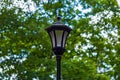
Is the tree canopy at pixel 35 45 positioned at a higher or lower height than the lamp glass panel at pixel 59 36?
lower

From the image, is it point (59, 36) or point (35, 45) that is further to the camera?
point (35, 45)

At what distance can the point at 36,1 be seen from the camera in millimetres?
22031

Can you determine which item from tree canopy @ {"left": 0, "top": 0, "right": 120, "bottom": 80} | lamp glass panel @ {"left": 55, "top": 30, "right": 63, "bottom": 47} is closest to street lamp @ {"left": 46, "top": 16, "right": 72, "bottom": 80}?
lamp glass panel @ {"left": 55, "top": 30, "right": 63, "bottom": 47}

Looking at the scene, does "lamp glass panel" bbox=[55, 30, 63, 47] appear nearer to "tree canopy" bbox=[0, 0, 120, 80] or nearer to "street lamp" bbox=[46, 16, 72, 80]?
"street lamp" bbox=[46, 16, 72, 80]

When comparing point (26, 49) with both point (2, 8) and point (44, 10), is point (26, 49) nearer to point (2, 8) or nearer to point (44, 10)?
point (2, 8)

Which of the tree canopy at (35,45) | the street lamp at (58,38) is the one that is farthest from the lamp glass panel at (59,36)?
the tree canopy at (35,45)

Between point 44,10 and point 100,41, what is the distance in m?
5.54

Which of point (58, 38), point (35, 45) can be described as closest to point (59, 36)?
point (58, 38)

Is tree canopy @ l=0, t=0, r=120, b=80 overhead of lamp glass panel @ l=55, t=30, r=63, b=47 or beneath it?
beneath

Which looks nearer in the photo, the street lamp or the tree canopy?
the street lamp

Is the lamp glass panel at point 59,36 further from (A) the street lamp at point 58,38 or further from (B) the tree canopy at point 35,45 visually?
(B) the tree canopy at point 35,45

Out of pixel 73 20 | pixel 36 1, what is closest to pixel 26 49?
pixel 36 1

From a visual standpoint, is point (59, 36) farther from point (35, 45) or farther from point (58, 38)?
point (35, 45)

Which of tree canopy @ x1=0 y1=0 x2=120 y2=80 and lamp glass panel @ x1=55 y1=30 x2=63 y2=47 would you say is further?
tree canopy @ x1=0 y1=0 x2=120 y2=80
